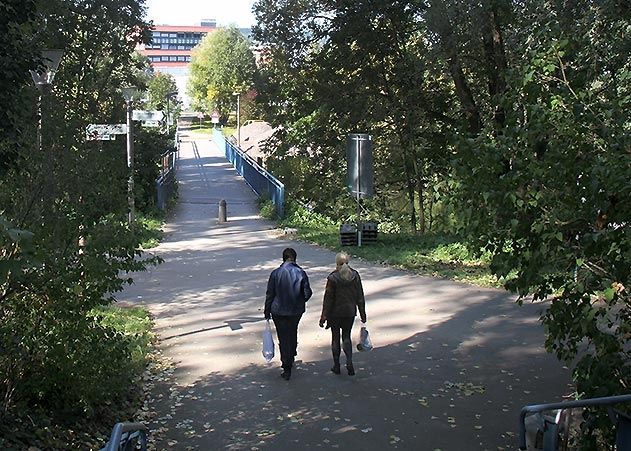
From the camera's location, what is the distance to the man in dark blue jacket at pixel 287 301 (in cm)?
877

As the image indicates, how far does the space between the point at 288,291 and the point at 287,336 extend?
53 cm

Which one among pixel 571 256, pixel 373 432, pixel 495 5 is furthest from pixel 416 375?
pixel 495 5

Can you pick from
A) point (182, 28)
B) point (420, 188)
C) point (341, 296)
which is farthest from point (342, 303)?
point (182, 28)

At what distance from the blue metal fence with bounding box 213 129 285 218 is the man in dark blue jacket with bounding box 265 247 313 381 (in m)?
18.2

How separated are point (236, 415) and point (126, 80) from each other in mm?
20953

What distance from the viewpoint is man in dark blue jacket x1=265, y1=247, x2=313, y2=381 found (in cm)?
877

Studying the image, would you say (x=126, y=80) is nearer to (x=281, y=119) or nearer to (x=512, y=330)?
(x=281, y=119)

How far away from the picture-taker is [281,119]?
83.5 ft

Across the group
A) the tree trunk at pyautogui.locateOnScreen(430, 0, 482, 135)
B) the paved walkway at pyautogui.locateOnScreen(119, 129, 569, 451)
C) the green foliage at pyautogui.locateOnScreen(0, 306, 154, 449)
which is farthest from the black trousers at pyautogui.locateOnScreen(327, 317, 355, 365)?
the tree trunk at pyautogui.locateOnScreen(430, 0, 482, 135)

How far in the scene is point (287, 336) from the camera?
886cm

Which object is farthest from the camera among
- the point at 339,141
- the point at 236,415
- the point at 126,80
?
the point at 126,80

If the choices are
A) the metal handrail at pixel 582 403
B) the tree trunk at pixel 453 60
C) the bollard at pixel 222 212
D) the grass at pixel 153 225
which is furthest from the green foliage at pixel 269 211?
the metal handrail at pixel 582 403

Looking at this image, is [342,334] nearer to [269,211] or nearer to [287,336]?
[287,336]

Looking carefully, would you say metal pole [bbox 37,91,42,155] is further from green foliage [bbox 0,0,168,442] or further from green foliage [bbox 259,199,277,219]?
green foliage [bbox 259,199,277,219]
